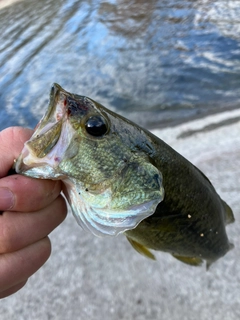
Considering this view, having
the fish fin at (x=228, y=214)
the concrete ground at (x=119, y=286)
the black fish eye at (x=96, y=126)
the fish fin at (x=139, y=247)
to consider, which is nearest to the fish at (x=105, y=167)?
the black fish eye at (x=96, y=126)

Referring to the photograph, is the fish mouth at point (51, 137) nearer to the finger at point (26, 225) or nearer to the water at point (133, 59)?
the finger at point (26, 225)

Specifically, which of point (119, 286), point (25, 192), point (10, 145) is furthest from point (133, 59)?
point (25, 192)

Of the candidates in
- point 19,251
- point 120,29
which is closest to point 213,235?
point 19,251

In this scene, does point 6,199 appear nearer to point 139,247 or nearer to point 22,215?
point 22,215

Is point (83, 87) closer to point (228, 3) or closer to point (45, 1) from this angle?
point (228, 3)

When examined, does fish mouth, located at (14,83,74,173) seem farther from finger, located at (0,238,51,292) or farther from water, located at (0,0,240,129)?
water, located at (0,0,240,129)
